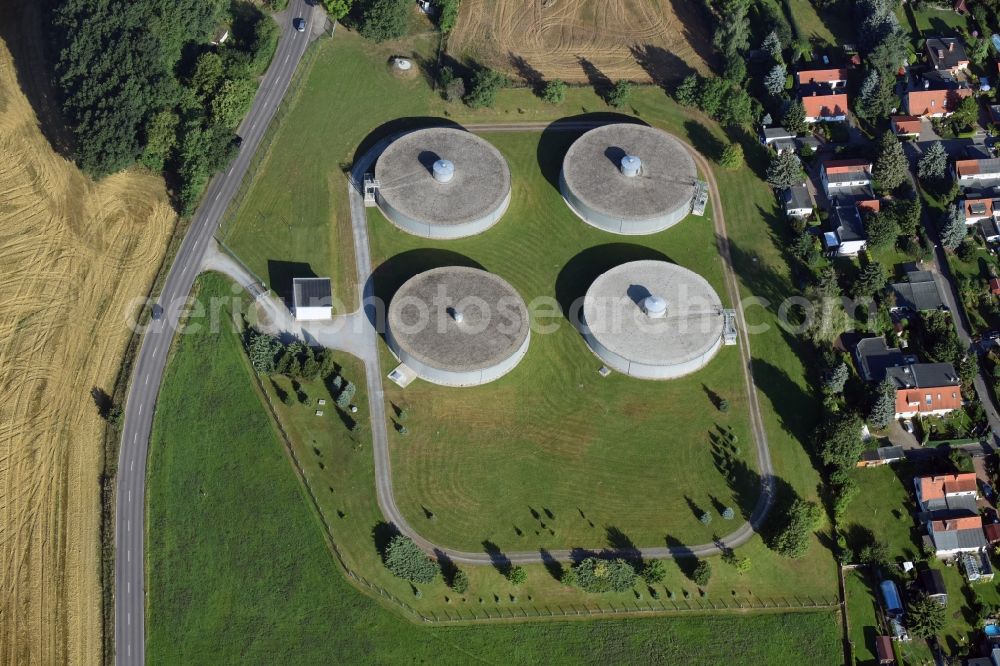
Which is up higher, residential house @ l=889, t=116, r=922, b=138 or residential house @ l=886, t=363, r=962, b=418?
residential house @ l=889, t=116, r=922, b=138

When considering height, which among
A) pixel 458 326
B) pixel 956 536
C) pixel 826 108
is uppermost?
pixel 826 108

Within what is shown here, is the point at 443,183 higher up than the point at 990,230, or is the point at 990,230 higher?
the point at 443,183

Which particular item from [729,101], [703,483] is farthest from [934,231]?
[703,483]

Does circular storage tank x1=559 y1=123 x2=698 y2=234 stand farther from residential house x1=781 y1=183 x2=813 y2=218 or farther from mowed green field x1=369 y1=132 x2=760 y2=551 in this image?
residential house x1=781 y1=183 x2=813 y2=218

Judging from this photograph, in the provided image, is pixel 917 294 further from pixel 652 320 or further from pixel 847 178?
pixel 652 320

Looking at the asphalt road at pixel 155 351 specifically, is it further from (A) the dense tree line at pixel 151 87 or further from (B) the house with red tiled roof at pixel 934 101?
(B) the house with red tiled roof at pixel 934 101

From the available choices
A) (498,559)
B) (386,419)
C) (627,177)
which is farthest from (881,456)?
(386,419)

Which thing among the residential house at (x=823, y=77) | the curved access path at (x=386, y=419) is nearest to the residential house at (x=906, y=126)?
the residential house at (x=823, y=77)

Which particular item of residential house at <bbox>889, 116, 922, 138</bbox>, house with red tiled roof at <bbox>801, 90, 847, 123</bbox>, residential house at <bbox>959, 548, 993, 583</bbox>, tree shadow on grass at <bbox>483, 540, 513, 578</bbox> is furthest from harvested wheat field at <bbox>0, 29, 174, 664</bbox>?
residential house at <bbox>889, 116, 922, 138</bbox>
